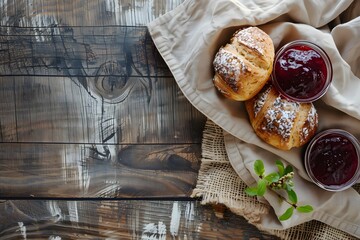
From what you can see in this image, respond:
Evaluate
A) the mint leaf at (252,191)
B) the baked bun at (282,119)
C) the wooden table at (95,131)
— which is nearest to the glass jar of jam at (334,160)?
the baked bun at (282,119)

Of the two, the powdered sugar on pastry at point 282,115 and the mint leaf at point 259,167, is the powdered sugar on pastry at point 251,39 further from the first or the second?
the mint leaf at point 259,167

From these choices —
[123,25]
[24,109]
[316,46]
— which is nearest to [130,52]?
[123,25]

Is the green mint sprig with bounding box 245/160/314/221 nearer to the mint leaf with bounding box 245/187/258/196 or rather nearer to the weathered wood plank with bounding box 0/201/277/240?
the mint leaf with bounding box 245/187/258/196

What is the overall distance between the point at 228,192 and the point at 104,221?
1.12 feet

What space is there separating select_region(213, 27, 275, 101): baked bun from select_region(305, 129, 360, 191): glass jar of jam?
0.21 m

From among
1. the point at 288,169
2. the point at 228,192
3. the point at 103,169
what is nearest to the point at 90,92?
the point at 103,169

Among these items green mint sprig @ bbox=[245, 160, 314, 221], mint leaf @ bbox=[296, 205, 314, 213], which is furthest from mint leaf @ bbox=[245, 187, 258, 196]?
mint leaf @ bbox=[296, 205, 314, 213]

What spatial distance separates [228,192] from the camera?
4.46ft

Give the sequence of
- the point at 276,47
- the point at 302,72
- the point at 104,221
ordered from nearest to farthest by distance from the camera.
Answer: the point at 302,72, the point at 276,47, the point at 104,221

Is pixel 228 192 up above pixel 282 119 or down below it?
below

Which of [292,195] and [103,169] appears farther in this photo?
[103,169]

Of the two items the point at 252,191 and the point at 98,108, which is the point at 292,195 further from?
the point at 98,108

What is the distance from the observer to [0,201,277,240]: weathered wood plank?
141cm

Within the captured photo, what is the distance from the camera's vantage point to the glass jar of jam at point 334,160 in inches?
48.9
